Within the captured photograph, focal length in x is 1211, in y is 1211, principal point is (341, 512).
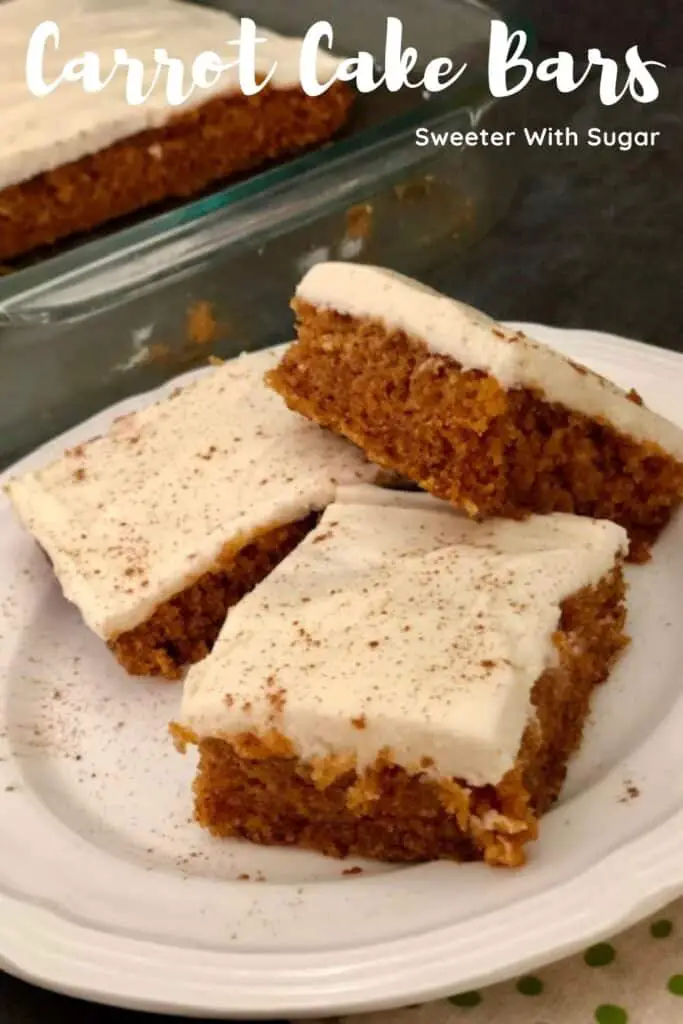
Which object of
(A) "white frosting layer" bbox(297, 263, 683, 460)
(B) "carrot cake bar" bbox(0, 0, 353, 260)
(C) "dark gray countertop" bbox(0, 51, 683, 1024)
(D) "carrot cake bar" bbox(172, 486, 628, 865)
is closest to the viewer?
(D) "carrot cake bar" bbox(172, 486, 628, 865)

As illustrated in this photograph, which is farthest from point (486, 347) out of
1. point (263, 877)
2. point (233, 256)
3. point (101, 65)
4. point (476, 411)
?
point (101, 65)

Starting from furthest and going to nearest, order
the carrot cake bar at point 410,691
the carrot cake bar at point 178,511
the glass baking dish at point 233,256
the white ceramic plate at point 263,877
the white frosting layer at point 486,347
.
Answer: the glass baking dish at point 233,256 < the carrot cake bar at point 178,511 < the white frosting layer at point 486,347 < the carrot cake bar at point 410,691 < the white ceramic plate at point 263,877

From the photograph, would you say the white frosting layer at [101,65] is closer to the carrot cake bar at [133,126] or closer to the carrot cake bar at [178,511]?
the carrot cake bar at [133,126]

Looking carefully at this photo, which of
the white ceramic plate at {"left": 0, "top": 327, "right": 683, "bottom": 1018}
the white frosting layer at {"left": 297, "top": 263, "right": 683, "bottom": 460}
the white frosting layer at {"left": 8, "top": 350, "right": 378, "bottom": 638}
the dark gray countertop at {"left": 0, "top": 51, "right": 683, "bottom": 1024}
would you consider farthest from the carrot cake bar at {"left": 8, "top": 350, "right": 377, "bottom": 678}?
the dark gray countertop at {"left": 0, "top": 51, "right": 683, "bottom": 1024}

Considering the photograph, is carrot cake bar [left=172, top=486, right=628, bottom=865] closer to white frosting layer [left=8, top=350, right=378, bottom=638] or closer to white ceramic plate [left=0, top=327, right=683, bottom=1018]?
white ceramic plate [left=0, top=327, right=683, bottom=1018]

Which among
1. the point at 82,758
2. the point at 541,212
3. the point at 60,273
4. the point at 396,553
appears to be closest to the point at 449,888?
the point at 396,553

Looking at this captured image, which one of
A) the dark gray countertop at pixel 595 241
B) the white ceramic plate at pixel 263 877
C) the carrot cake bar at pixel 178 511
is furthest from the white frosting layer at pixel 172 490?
the dark gray countertop at pixel 595 241
